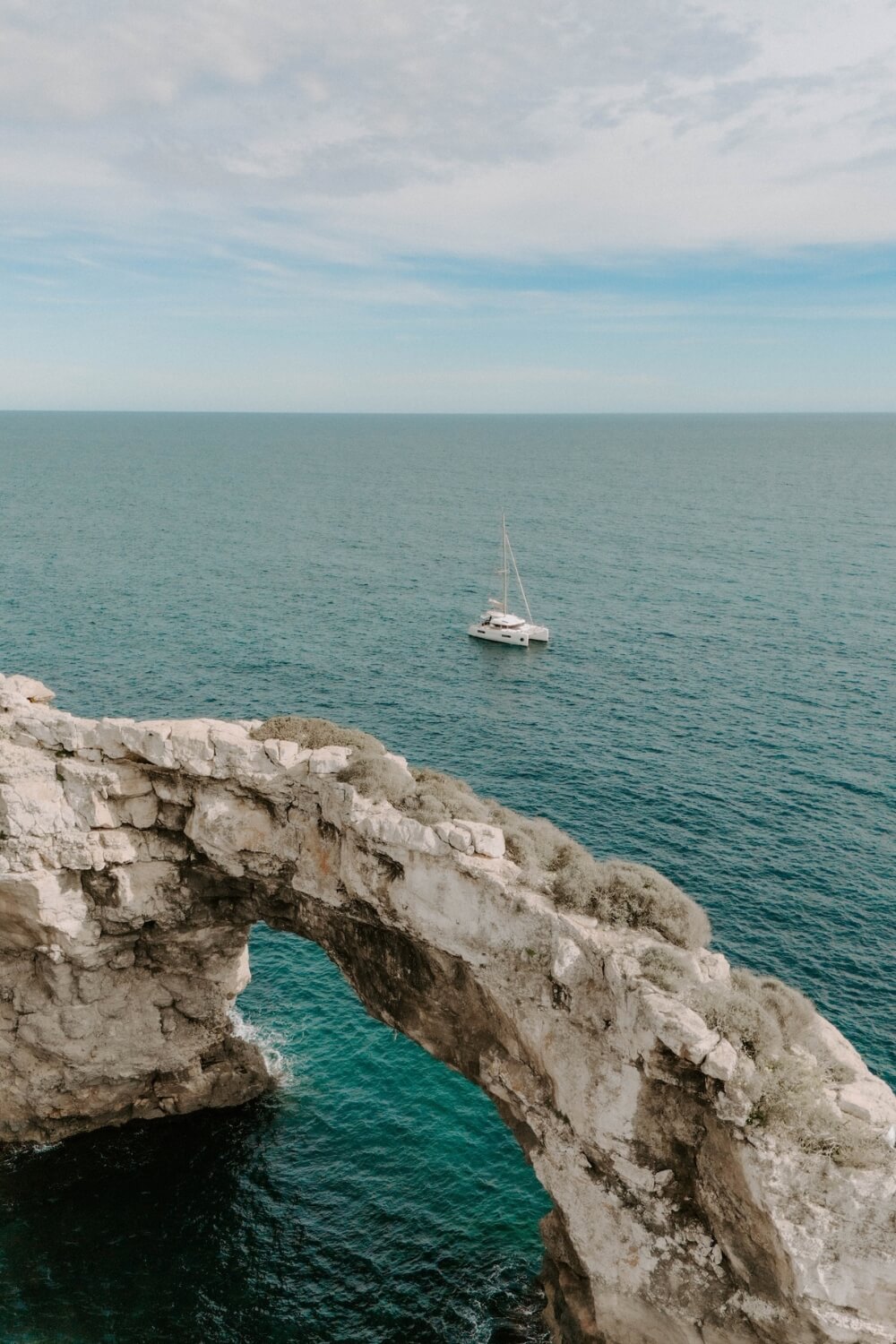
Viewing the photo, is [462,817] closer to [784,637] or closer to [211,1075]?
[211,1075]

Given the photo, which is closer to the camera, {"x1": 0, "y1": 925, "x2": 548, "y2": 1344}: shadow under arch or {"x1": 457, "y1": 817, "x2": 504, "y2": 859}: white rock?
{"x1": 457, "y1": 817, "x2": 504, "y2": 859}: white rock

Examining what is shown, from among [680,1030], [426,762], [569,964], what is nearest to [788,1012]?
[680,1030]

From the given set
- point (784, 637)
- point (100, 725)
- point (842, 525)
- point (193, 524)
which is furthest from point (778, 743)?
point (193, 524)

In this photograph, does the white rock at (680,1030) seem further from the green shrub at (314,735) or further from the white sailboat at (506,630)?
the white sailboat at (506,630)

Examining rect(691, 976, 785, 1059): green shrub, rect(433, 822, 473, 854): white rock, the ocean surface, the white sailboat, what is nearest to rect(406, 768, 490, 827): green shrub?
rect(433, 822, 473, 854): white rock

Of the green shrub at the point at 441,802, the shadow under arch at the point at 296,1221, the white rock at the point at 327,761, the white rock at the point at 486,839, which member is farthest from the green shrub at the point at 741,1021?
the shadow under arch at the point at 296,1221

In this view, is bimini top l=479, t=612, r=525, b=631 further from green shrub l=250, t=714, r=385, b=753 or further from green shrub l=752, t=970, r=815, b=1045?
green shrub l=752, t=970, r=815, b=1045
